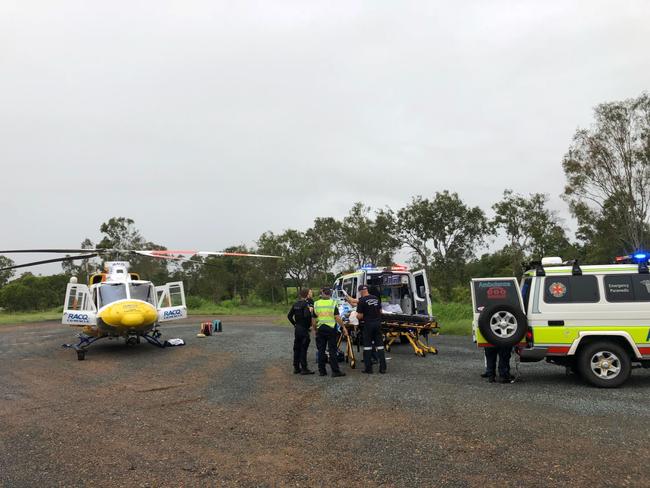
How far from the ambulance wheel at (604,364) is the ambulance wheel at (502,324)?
42.8 inches

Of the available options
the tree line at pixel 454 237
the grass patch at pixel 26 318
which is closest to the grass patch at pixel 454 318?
the tree line at pixel 454 237

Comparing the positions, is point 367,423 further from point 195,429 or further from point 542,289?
point 542,289

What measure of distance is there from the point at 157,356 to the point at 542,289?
10.2 metres

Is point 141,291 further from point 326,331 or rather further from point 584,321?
point 584,321

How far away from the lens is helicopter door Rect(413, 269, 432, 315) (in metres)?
14.4

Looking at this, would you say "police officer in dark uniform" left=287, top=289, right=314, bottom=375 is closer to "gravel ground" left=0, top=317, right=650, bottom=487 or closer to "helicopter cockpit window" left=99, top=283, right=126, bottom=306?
"gravel ground" left=0, top=317, right=650, bottom=487

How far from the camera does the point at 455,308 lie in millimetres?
23766

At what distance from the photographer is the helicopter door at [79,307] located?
49.1 ft

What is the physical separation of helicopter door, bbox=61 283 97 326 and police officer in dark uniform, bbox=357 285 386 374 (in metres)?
8.54

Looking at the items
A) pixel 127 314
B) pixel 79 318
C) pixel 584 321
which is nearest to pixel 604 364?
pixel 584 321

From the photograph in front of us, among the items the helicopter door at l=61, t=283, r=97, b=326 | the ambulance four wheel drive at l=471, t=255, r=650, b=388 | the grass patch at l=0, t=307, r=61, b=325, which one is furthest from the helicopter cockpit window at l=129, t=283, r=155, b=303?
the grass patch at l=0, t=307, r=61, b=325

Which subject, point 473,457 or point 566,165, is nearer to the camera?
point 473,457

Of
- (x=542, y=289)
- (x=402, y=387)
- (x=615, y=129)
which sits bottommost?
(x=402, y=387)

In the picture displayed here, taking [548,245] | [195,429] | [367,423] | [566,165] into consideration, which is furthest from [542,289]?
[548,245]
